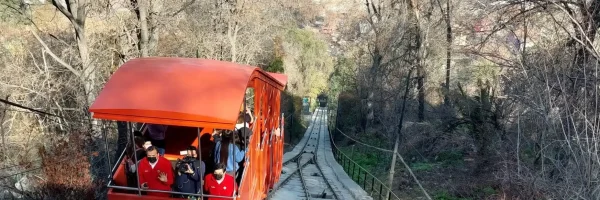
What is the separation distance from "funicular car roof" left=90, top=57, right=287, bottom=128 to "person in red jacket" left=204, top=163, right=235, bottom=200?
0.87 meters

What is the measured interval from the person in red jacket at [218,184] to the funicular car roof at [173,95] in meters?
0.87

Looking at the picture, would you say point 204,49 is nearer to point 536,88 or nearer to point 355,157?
point 355,157

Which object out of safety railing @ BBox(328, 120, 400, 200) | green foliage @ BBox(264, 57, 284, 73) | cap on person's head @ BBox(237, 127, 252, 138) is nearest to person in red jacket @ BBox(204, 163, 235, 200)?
cap on person's head @ BBox(237, 127, 252, 138)

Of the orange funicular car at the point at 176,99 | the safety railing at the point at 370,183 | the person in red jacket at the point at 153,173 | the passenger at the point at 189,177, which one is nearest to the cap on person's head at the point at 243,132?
the orange funicular car at the point at 176,99

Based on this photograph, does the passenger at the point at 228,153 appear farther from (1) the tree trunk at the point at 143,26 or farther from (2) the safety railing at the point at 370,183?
(1) the tree trunk at the point at 143,26

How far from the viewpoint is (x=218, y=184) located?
19.6 ft

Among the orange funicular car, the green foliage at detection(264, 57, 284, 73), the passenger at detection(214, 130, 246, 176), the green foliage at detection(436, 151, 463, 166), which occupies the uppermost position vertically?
the green foliage at detection(264, 57, 284, 73)

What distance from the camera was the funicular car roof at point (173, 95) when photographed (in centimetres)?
537

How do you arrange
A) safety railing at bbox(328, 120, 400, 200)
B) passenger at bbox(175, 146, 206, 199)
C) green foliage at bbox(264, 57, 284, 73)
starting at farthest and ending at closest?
1. green foliage at bbox(264, 57, 284, 73)
2. safety railing at bbox(328, 120, 400, 200)
3. passenger at bbox(175, 146, 206, 199)

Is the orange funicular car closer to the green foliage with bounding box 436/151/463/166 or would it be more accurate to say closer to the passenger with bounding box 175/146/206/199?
the passenger with bounding box 175/146/206/199

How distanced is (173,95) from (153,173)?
45.3 inches

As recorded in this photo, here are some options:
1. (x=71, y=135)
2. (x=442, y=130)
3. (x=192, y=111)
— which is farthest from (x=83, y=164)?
(x=442, y=130)

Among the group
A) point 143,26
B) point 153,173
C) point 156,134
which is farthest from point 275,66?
point 153,173

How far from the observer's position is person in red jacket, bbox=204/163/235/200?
5953 millimetres
